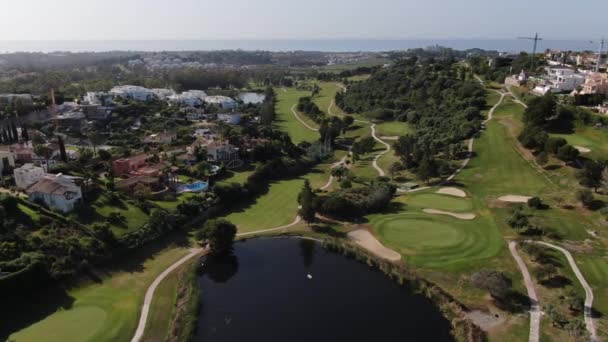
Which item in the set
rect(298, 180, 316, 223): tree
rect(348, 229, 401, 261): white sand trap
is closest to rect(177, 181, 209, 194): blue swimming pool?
rect(298, 180, 316, 223): tree

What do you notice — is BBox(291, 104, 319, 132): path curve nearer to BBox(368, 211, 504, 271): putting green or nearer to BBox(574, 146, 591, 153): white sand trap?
BBox(574, 146, 591, 153): white sand trap

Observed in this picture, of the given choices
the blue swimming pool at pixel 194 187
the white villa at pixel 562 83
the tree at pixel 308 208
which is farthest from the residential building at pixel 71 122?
the white villa at pixel 562 83

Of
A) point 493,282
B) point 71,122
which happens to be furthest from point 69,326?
point 71,122

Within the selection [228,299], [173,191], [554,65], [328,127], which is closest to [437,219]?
[228,299]

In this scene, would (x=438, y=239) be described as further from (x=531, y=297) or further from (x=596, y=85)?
(x=596, y=85)

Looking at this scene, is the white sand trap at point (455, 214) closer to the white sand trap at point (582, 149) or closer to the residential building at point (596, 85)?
the white sand trap at point (582, 149)

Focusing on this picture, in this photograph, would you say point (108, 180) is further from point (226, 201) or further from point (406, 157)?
point (406, 157)
